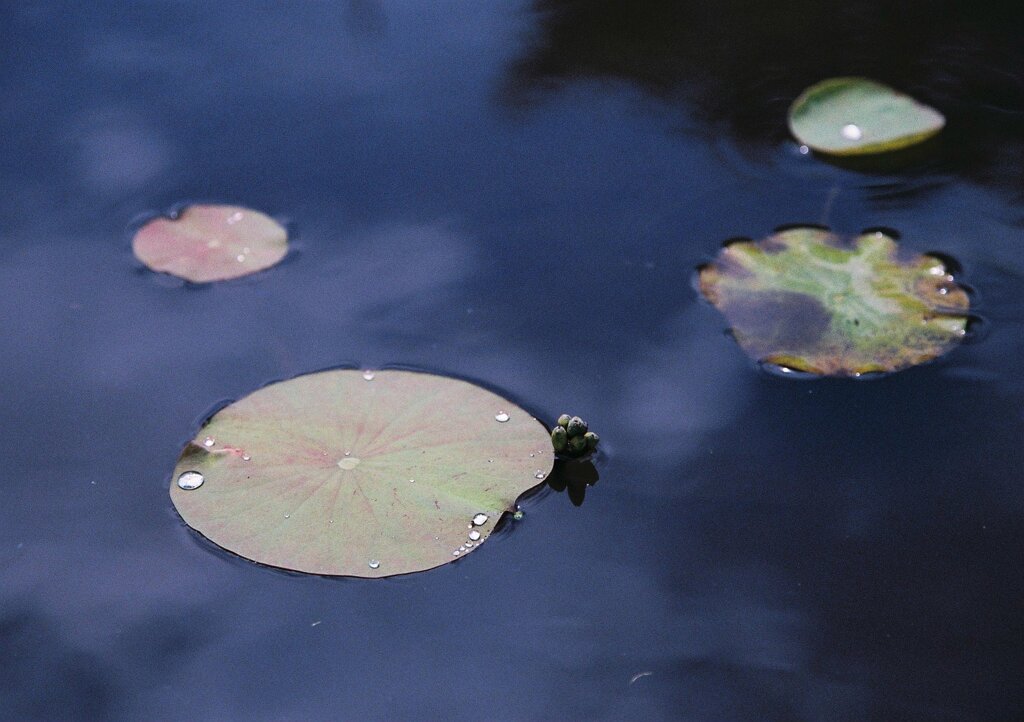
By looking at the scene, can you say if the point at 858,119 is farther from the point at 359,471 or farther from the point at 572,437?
→ the point at 359,471

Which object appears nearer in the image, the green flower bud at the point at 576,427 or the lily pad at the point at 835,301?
the green flower bud at the point at 576,427

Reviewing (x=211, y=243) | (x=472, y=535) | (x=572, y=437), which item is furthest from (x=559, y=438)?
(x=211, y=243)

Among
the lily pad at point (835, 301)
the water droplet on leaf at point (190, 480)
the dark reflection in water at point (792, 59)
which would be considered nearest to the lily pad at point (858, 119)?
the dark reflection in water at point (792, 59)

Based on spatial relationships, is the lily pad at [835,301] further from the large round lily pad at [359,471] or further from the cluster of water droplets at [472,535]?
the cluster of water droplets at [472,535]

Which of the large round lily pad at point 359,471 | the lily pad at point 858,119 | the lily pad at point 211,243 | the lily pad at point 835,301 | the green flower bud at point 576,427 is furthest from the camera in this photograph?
the lily pad at point 858,119

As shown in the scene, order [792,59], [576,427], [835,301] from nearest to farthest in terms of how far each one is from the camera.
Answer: [576,427]
[835,301]
[792,59]

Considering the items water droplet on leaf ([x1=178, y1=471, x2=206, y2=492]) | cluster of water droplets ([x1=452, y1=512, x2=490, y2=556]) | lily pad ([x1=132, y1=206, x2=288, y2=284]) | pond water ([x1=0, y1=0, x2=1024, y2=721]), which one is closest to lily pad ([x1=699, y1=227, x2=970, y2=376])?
pond water ([x1=0, y1=0, x2=1024, y2=721])
